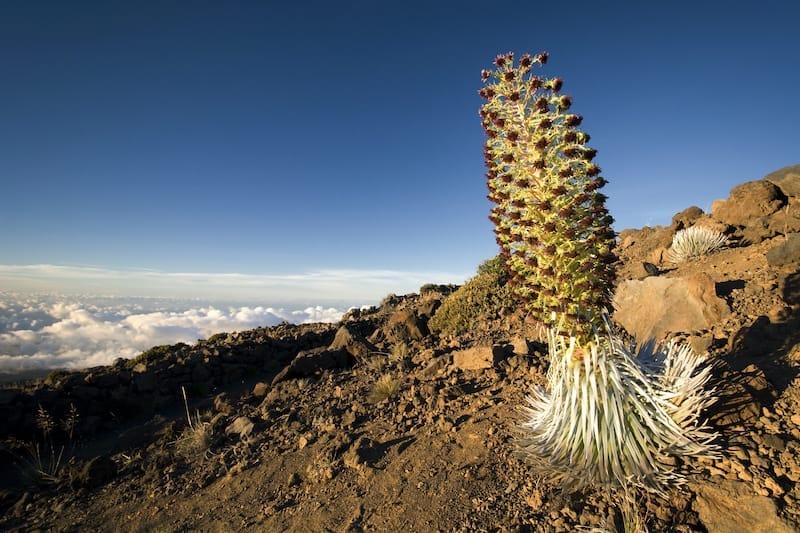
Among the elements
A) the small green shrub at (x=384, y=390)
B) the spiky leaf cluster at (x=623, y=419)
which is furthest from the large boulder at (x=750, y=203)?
the spiky leaf cluster at (x=623, y=419)

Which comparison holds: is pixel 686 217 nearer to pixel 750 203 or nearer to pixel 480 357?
pixel 750 203

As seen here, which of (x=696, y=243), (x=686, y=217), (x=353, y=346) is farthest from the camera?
(x=686, y=217)

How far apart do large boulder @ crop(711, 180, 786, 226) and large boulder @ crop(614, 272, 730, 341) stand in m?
6.26

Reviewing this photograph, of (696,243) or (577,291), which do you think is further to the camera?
(696,243)

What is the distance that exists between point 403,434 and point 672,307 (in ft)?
15.7

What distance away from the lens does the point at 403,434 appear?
16.3ft

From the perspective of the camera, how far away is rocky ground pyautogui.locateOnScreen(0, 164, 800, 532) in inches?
125

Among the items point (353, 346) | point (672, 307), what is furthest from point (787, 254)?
point (353, 346)

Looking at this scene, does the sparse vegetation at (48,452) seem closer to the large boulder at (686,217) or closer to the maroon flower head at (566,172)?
the maroon flower head at (566,172)

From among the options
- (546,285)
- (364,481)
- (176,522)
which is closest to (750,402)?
(546,285)

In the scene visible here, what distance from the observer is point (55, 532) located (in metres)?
4.64

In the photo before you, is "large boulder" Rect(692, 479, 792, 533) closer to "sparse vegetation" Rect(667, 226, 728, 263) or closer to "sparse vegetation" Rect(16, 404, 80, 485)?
"sparse vegetation" Rect(16, 404, 80, 485)

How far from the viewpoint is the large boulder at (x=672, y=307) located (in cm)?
653

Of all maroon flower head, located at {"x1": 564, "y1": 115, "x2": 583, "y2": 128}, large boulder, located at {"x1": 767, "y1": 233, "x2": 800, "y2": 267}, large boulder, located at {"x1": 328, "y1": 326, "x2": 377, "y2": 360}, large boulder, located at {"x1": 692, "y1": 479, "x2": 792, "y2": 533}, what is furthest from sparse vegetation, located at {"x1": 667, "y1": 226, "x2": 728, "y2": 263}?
maroon flower head, located at {"x1": 564, "y1": 115, "x2": 583, "y2": 128}
